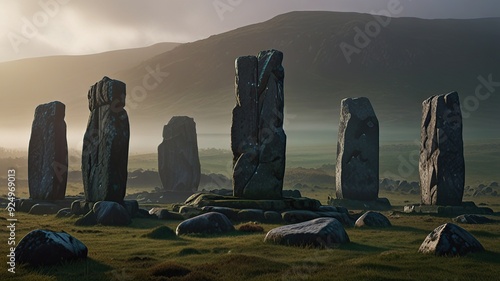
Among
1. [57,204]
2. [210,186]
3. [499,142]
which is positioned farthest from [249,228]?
[499,142]

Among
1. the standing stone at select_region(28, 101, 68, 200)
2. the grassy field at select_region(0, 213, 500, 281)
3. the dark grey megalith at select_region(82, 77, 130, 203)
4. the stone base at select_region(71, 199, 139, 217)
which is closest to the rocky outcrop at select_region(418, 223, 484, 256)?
the grassy field at select_region(0, 213, 500, 281)

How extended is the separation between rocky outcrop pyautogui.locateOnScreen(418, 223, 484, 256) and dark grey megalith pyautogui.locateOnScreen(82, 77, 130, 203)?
1632cm

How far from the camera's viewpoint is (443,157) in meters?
37.5

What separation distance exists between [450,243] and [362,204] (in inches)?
945

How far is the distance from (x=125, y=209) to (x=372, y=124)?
807 inches

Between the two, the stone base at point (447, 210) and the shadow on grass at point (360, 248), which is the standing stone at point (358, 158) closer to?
the stone base at point (447, 210)

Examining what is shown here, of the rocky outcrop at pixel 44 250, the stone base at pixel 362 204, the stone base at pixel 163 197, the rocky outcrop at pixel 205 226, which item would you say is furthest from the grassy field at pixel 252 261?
the stone base at pixel 163 197

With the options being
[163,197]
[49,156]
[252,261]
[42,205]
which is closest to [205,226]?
[252,261]

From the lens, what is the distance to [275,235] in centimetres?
1991

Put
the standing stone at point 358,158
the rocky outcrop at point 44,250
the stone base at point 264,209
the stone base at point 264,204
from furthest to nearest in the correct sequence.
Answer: the standing stone at point 358,158 < the stone base at point 264,204 < the stone base at point 264,209 < the rocky outcrop at point 44,250

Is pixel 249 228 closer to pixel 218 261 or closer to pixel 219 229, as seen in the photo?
pixel 219 229

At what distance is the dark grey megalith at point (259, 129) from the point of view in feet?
102

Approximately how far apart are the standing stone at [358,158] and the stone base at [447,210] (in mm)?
5724

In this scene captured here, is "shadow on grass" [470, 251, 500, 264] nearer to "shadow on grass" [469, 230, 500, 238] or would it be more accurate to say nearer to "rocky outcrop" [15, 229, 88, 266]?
"shadow on grass" [469, 230, 500, 238]
